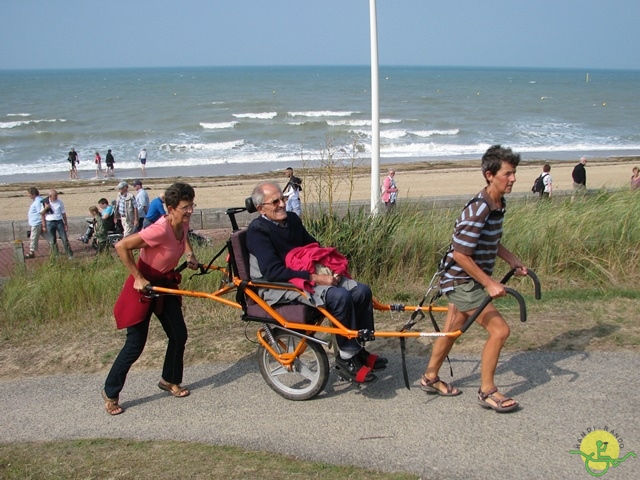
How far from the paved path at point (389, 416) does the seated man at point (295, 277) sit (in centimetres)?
31

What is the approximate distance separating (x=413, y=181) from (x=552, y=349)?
22529 mm

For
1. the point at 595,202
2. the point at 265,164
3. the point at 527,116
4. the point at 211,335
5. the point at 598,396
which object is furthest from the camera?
the point at 527,116

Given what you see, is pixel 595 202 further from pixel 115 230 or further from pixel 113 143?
pixel 113 143

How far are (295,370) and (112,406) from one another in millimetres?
1384

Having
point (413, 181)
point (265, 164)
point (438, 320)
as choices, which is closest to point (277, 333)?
point (438, 320)

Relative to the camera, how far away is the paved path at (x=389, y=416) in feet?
14.0

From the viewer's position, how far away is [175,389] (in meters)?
5.49

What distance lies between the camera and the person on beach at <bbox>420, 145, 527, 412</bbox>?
4.67m

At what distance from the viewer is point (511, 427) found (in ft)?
15.1

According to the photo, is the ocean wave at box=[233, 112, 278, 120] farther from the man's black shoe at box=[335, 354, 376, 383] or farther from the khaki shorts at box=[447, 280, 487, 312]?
the khaki shorts at box=[447, 280, 487, 312]

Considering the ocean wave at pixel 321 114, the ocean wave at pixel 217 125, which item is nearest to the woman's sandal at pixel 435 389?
the ocean wave at pixel 217 125

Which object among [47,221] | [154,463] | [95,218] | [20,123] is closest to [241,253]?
[154,463]

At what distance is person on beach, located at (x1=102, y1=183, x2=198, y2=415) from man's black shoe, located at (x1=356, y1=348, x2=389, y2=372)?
55.2 inches

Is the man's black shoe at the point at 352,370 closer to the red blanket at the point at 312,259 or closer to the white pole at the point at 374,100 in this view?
the red blanket at the point at 312,259
